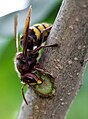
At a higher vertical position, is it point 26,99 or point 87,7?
point 87,7

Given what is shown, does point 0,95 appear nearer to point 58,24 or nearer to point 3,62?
point 3,62

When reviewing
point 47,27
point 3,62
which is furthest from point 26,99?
point 3,62

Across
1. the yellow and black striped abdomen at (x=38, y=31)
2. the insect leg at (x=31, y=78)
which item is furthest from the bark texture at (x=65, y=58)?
the yellow and black striped abdomen at (x=38, y=31)

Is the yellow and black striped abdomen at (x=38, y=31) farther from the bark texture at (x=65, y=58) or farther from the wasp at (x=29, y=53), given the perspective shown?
the bark texture at (x=65, y=58)

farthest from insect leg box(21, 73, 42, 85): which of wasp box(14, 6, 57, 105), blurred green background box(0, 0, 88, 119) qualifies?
blurred green background box(0, 0, 88, 119)

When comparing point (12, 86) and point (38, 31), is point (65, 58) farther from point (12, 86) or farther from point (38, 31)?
point (12, 86)

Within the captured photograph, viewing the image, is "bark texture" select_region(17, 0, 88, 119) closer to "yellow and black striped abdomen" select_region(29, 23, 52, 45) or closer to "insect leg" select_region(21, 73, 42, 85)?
"insect leg" select_region(21, 73, 42, 85)
